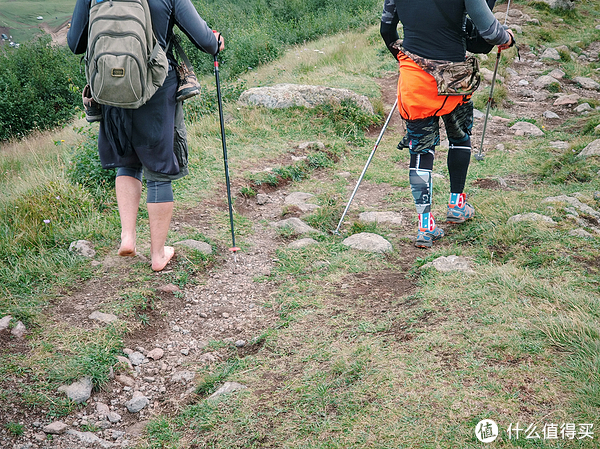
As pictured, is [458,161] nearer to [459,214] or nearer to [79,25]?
[459,214]

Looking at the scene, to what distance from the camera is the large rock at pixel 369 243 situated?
→ 157 inches

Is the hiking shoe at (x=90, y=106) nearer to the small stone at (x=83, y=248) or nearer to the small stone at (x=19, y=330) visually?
the small stone at (x=83, y=248)

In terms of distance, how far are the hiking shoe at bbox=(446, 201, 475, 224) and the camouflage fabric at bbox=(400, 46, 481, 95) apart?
1050 millimetres

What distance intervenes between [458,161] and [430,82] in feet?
2.72

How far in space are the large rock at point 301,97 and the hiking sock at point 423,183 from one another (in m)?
3.93

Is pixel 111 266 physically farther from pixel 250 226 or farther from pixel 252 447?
pixel 252 447

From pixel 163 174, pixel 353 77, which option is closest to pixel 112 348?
pixel 163 174

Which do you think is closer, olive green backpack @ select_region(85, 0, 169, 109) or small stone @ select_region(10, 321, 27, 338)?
olive green backpack @ select_region(85, 0, 169, 109)

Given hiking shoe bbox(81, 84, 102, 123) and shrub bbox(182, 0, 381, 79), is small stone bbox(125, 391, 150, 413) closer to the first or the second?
hiking shoe bbox(81, 84, 102, 123)

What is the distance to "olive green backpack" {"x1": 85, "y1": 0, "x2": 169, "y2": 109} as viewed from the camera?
2.69m

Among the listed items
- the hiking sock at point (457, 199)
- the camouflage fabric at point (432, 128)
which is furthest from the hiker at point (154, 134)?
the hiking sock at point (457, 199)

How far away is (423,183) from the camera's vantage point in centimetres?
399

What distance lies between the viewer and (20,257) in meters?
3.58

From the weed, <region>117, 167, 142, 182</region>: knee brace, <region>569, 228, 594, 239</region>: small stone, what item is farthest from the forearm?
the weed
